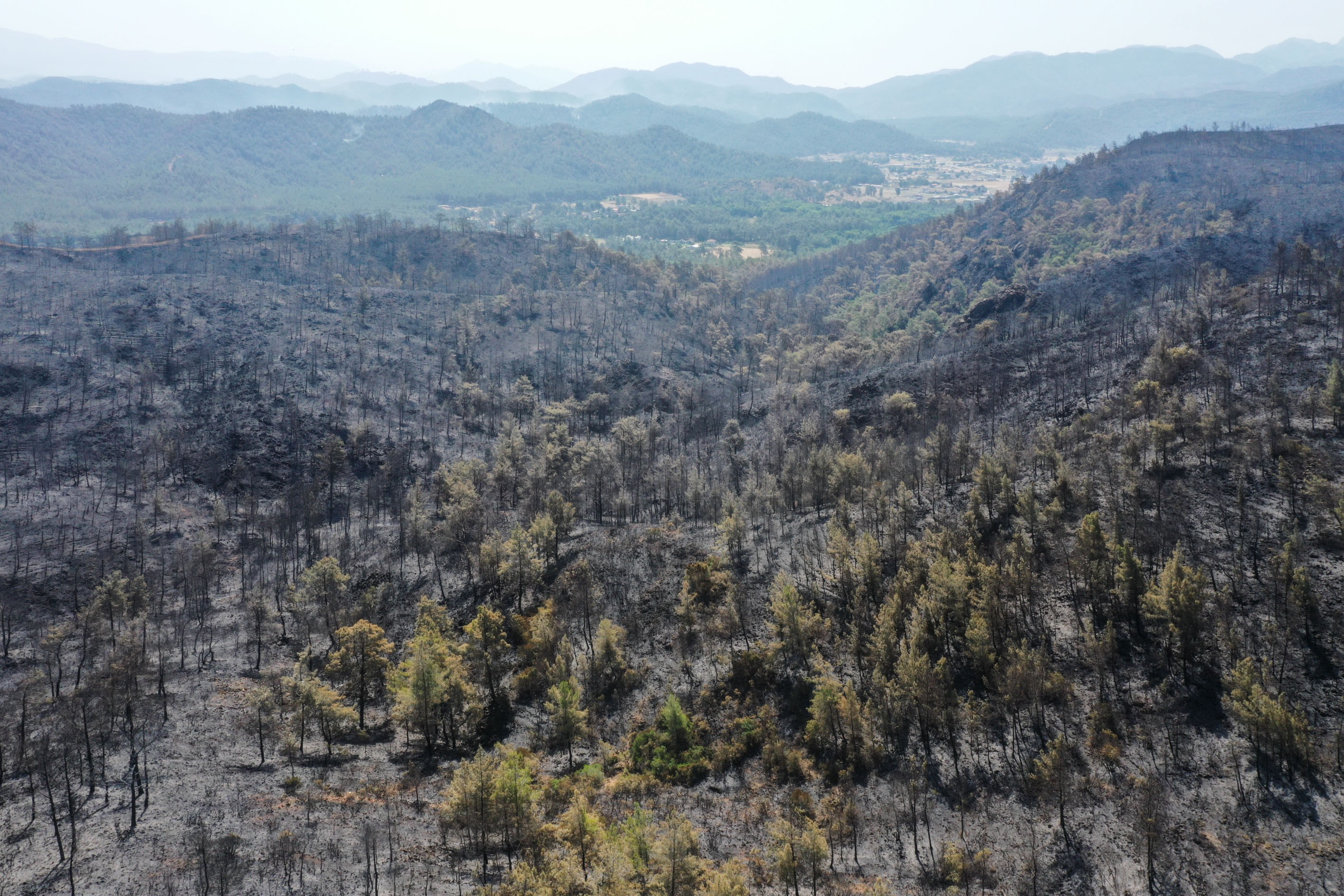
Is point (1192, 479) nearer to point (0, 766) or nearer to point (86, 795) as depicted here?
point (86, 795)

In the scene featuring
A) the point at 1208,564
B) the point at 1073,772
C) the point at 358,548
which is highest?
the point at 1208,564

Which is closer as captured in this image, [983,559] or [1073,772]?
[1073,772]

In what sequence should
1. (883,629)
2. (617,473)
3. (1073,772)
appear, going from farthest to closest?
(617,473), (883,629), (1073,772)

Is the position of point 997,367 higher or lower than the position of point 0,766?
higher

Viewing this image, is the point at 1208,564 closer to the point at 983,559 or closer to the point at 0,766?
the point at 983,559

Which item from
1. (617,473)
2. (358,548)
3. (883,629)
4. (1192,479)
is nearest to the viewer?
(883,629)

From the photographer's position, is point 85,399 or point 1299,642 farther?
point 85,399

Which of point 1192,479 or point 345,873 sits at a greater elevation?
point 1192,479

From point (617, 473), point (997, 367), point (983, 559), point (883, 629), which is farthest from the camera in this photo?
point (997, 367)

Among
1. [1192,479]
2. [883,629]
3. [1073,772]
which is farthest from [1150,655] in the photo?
[1192,479]

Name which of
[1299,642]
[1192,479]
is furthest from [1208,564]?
[1192,479]
